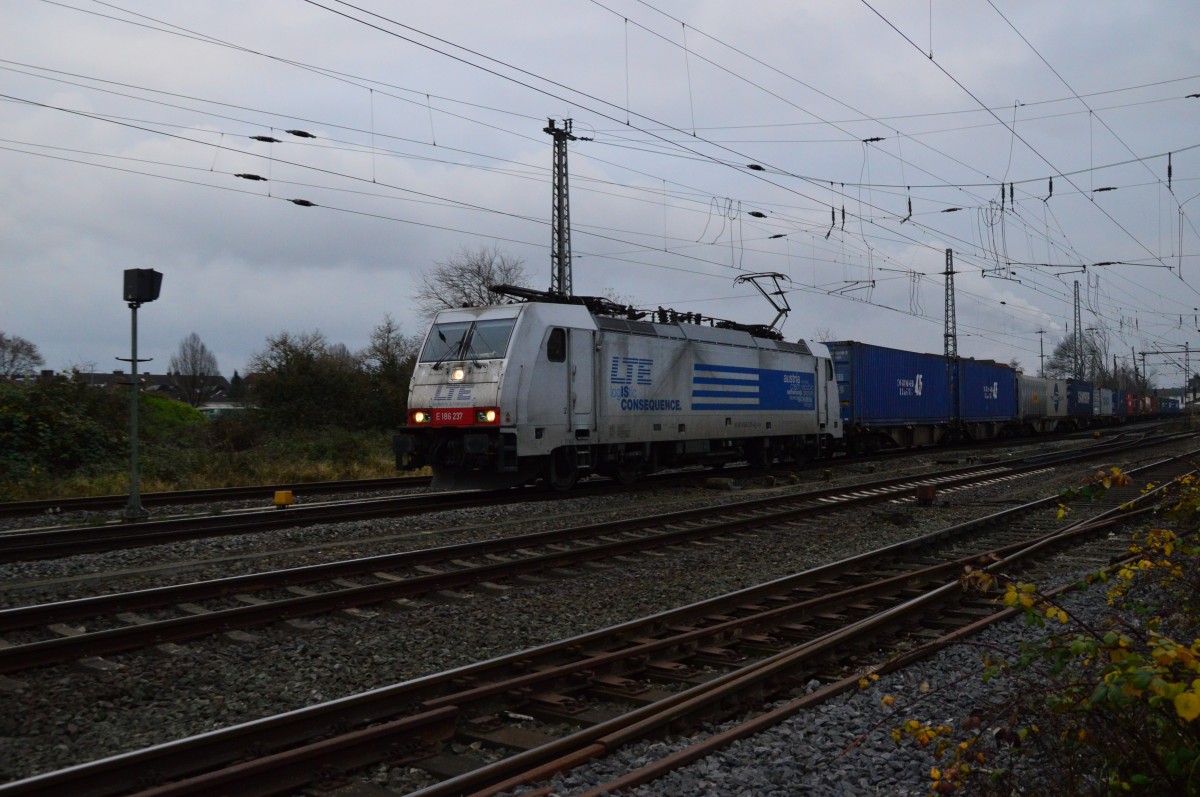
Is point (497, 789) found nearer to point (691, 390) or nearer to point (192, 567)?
point (192, 567)

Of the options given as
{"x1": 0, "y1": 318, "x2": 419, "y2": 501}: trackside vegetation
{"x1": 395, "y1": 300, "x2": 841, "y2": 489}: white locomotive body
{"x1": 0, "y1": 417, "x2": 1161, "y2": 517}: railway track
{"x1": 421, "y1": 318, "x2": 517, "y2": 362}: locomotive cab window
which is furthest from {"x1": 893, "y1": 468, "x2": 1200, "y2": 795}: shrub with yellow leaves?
{"x1": 0, "y1": 318, "x2": 419, "y2": 501}: trackside vegetation

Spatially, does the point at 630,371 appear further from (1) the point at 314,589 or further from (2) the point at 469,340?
(1) the point at 314,589

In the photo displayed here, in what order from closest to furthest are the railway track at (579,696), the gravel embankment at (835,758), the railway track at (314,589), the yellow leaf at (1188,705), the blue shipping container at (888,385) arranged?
the yellow leaf at (1188,705) → the gravel embankment at (835,758) → the railway track at (579,696) → the railway track at (314,589) → the blue shipping container at (888,385)

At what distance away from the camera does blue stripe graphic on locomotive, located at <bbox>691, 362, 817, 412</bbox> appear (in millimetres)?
17836

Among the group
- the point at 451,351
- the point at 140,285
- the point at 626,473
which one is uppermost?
the point at 140,285

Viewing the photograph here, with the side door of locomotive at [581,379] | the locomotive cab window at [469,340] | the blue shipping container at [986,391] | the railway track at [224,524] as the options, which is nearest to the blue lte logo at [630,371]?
the side door of locomotive at [581,379]

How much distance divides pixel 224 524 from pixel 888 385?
21.0m

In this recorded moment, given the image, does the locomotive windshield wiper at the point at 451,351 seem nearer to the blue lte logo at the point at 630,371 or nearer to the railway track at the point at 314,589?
the blue lte logo at the point at 630,371

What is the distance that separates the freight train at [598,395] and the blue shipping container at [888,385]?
1.90 metres

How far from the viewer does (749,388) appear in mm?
19391

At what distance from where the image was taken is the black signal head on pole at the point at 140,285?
41.7 feet

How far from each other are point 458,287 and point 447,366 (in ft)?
90.8

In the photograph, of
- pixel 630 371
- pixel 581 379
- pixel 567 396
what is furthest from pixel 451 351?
pixel 630 371

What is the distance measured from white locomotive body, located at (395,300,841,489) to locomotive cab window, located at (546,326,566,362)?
0.02m
